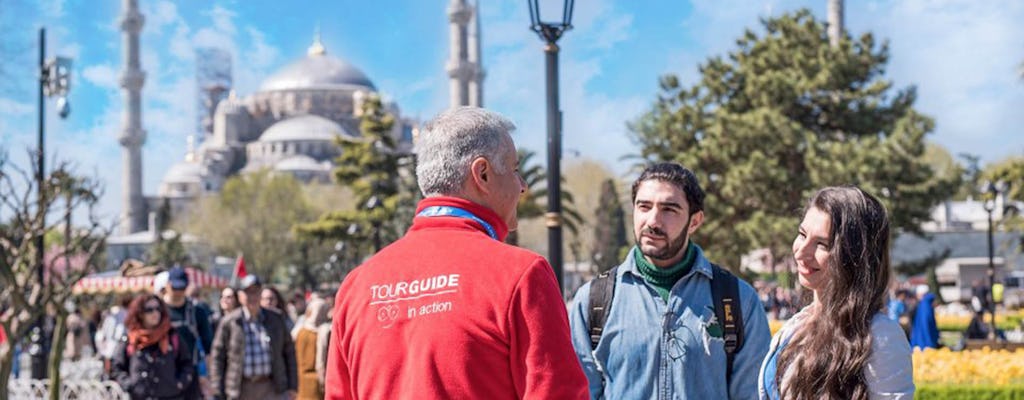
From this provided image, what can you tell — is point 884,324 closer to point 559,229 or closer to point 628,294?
point 628,294

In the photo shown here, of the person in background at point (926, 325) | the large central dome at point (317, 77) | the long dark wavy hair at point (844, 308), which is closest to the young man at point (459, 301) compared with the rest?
the long dark wavy hair at point (844, 308)

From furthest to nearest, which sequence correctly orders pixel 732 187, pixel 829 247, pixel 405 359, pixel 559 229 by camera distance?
pixel 732 187
pixel 559 229
pixel 829 247
pixel 405 359

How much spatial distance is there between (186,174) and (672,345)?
357ft

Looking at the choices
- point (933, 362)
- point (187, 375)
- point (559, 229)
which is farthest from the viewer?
point (933, 362)

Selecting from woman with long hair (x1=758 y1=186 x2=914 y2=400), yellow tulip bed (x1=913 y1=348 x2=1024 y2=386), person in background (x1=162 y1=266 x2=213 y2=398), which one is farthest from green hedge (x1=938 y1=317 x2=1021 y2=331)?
woman with long hair (x1=758 y1=186 x2=914 y2=400)

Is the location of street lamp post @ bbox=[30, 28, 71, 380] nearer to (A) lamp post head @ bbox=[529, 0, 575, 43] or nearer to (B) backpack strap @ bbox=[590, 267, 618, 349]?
(A) lamp post head @ bbox=[529, 0, 575, 43]

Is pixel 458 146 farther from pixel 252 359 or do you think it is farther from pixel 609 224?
pixel 609 224

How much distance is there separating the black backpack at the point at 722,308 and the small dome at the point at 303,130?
103m

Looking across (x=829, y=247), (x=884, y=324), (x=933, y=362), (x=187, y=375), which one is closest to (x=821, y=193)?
(x=829, y=247)

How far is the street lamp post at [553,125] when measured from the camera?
685cm

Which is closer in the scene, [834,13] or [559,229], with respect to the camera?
[559,229]

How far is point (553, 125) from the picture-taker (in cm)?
688

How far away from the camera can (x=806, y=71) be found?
2689 cm

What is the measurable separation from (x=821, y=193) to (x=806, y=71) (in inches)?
967
